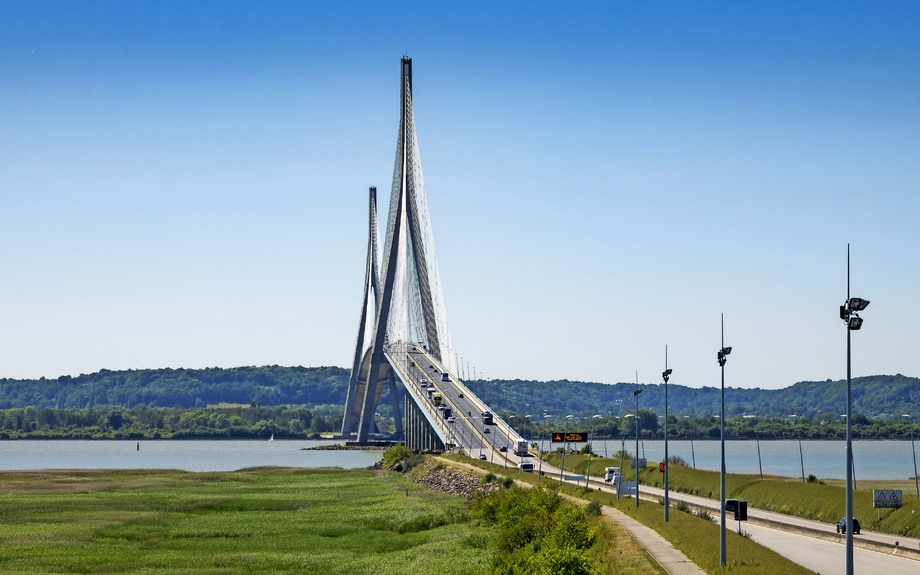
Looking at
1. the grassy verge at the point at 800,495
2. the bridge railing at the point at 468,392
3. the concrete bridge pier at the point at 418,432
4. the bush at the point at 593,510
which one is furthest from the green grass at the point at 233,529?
the concrete bridge pier at the point at 418,432

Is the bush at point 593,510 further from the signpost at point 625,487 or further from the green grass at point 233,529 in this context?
the signpost at point 625,487

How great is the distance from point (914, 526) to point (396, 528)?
2249 centimetres

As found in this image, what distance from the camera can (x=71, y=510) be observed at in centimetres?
5994

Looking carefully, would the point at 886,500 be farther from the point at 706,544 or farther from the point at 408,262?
the point at 408,262

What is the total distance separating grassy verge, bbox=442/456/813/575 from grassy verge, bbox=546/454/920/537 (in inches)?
304

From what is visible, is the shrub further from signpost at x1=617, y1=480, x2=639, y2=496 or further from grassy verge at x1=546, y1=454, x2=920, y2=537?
grassy verge at x1=546, y1=454, x2=920, y2=537

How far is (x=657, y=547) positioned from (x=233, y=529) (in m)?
24.6

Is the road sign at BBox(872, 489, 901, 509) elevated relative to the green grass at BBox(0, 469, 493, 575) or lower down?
elevated

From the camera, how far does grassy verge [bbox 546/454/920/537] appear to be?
45.5m

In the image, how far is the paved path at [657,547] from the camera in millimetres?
29766

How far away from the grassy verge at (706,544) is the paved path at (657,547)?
8.3 inches

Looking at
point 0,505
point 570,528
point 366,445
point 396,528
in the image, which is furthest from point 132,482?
point 366,445

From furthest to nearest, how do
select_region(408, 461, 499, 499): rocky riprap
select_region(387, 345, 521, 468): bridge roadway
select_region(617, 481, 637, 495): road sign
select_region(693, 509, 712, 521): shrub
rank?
select_region(387, 345, 521, 468): bridge roadway
select_region(408, 461, 499, 499): rocky riprap
select_region(617, 481, 637, 495): road sign
select_region(693, 509, 712, 521): shrub

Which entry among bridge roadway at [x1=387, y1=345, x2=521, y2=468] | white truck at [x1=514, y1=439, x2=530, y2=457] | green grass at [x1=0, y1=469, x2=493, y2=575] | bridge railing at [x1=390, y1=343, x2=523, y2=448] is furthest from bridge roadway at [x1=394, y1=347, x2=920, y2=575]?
green grass at [x1=0, y1=469, x2=493, y2=575]
